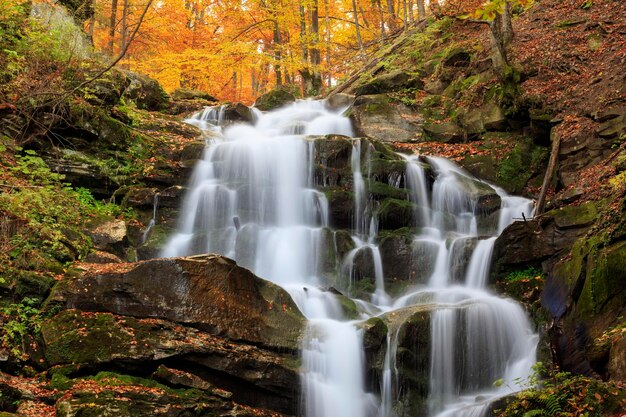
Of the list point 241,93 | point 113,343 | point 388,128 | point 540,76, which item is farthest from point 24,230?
point 241,93

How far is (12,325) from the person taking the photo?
21.9 ft

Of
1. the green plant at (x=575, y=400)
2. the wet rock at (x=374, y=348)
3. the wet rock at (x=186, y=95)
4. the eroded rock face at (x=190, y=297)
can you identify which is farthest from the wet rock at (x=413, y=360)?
the wet rock at (x=186, y=95)

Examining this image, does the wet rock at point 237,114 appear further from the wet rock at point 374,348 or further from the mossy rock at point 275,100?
the wet rock at point 374,348

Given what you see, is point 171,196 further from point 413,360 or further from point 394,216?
point 413,360

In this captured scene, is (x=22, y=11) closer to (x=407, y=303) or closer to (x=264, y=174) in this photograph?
(x=264, y=174)

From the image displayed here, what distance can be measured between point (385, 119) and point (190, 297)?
33.1 ft

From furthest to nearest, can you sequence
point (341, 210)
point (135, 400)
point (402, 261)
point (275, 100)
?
point (275, 100) → point (341, 210) → point (402, 261) → point (135, 400)

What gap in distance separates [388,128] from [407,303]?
22.9 ft

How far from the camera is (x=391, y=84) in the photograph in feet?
56.8

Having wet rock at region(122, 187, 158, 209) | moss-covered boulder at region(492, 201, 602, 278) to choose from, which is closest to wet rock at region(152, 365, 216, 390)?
wet rock at region(122, 187, 158, 209)

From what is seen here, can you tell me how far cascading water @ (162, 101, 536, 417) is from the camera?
8008 millimetres

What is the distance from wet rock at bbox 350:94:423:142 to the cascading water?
0.52m

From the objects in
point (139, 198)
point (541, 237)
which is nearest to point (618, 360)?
point (541, 237)

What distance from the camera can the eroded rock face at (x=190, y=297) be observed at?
720cm
